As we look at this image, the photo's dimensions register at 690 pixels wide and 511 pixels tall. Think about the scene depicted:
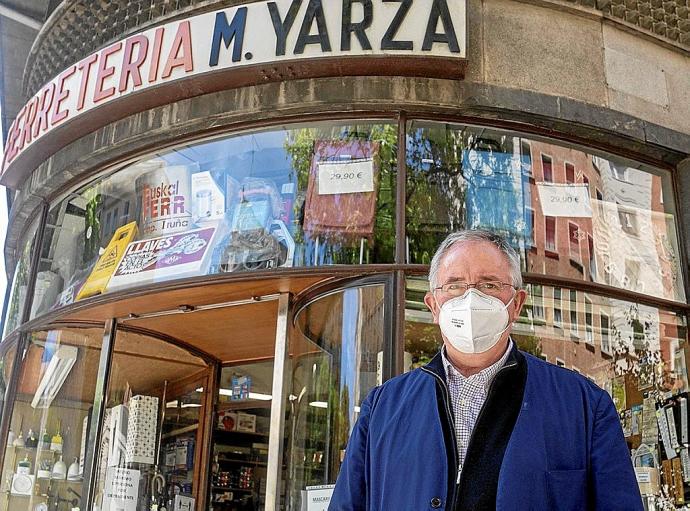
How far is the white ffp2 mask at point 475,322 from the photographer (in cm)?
254

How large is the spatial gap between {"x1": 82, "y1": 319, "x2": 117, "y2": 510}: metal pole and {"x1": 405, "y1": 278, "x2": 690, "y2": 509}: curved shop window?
9.46ft

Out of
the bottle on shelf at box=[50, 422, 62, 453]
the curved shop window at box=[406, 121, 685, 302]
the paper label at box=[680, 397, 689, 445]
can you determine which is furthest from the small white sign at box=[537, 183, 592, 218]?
the bottle on shelf at box=[50, 422, 62, 453]

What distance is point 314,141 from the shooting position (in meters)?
6.38

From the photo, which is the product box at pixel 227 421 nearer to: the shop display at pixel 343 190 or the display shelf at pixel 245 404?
the display shelf at pixel 245 404

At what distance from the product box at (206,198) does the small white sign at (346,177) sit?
0.86 metres

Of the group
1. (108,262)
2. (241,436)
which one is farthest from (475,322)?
(241,436)

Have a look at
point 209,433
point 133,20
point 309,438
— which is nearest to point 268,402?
point 209,433

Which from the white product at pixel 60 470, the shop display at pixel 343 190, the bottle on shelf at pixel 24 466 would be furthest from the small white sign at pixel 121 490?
the shop display at pixel 343 190

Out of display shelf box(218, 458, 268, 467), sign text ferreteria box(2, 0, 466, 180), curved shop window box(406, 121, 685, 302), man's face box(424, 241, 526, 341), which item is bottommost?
→ display shelf box(218, 458, 268, 467)

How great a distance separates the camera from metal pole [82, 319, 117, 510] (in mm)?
6754

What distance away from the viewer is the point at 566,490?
2.28m

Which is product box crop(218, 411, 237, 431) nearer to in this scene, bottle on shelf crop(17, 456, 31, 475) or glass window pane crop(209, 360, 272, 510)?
glass window pane crop(209, 360, 272, 510)

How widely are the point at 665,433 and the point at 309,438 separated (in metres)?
2.55

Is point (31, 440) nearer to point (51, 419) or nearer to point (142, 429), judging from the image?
point (51, 419)
